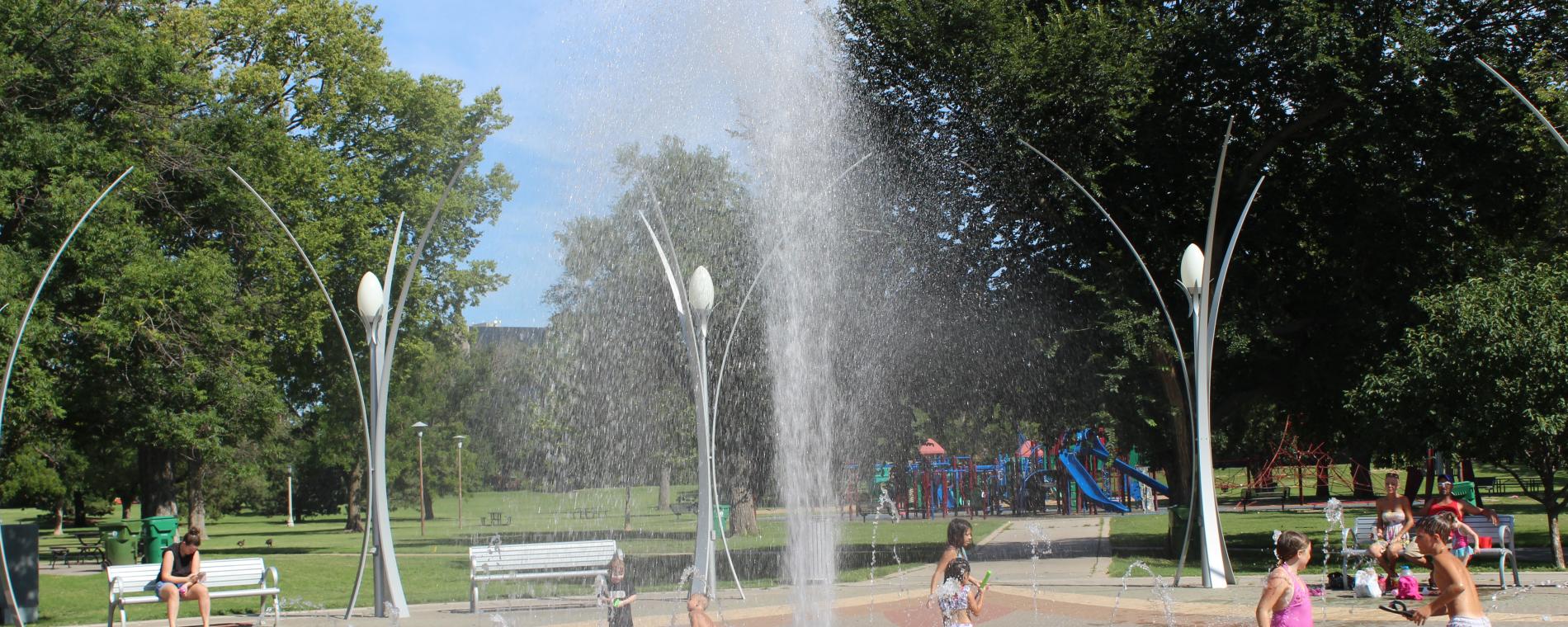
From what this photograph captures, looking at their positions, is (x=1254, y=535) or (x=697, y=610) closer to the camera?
(x=697, y=610)

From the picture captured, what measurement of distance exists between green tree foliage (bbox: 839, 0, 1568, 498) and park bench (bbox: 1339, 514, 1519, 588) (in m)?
4.81

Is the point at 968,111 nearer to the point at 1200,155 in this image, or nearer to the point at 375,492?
the point at 1200,155

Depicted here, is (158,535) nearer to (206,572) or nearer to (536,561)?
(206,572)

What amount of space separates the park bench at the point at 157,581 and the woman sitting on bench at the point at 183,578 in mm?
128

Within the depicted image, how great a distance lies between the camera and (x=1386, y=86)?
21.3m

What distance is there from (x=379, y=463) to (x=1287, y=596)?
40.4 ft

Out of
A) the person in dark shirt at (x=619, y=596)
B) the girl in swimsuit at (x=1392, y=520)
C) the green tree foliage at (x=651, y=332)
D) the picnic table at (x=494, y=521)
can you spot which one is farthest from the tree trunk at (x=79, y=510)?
the girl in swimsuit at (x=1392, y=520)

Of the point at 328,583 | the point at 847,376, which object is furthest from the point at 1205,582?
the point at 328,583

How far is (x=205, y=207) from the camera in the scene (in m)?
30.4

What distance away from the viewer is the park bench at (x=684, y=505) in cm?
5078

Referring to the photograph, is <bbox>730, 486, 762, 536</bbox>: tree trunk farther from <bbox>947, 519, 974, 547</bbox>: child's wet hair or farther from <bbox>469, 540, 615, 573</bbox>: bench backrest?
<bbox>947, 519, 974, 547</bbox>: child's wet hair

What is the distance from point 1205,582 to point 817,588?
4.86 meters

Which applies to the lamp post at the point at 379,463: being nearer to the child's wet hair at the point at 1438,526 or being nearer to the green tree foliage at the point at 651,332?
the green tree foliage at the point at 651,332

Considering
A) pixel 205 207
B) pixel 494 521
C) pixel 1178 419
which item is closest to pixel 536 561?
pixel 1178 419
